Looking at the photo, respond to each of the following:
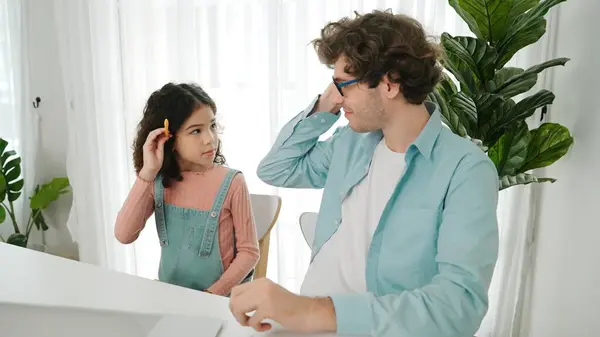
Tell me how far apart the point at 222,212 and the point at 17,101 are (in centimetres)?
203

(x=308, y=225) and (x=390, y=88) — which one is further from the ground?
(x=390, y=88)

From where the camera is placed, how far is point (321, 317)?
84 cm

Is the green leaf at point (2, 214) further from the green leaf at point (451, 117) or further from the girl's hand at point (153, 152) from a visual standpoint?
the green leaf at point (451, 117)

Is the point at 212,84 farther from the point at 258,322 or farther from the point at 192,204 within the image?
the point at 258,322

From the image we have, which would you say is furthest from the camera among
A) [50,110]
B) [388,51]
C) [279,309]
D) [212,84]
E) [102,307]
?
[50,110]

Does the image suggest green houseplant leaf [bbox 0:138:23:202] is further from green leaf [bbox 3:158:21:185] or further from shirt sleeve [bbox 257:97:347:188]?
shirt sleeve [bbox 257:97:347:188]

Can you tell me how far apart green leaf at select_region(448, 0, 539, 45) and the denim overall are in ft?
3.02

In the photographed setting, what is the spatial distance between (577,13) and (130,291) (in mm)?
1703

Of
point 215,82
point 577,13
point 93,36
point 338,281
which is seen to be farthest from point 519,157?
point 93,36

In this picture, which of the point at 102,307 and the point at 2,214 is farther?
the point at 2,214

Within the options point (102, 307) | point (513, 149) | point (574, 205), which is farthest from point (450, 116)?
point (102, 307)

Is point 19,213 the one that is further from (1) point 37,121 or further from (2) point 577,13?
(2) point 577,13

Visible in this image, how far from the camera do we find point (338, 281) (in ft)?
3.90

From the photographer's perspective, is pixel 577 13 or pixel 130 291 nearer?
pixel 130 291
